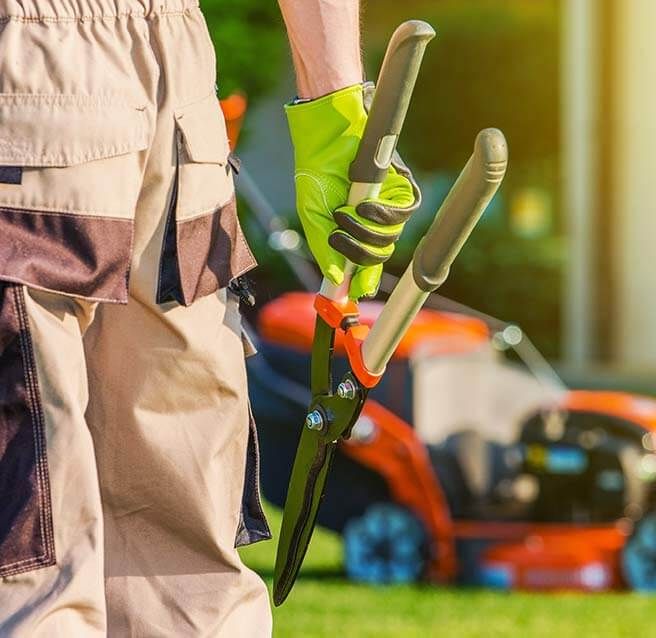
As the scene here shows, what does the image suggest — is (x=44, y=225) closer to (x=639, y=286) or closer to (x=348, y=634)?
(x=348, y=634)

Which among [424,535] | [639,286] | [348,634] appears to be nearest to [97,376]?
[348,634]

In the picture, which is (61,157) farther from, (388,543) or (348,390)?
(388,543)

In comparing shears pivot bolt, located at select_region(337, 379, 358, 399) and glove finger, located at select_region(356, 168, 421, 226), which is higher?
glove finger, located at select_region(356, 168, 421, 226)

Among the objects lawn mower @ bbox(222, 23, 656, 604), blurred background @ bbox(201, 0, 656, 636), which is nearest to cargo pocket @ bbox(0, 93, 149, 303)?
lawn mower @ bbox(222, 23, 656, 604)

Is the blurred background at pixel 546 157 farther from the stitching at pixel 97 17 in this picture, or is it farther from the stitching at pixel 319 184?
the stitching at pixel 97 17

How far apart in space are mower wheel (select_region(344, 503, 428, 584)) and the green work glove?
3.16m

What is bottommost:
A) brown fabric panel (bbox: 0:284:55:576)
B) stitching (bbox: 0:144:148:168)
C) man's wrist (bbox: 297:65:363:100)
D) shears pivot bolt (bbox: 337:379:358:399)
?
shears pivot bolt (bbox: 337:379:358:399)

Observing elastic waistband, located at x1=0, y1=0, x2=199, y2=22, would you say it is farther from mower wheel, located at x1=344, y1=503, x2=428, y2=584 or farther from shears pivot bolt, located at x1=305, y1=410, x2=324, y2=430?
mower wheel, located at x1=344, y1=503, x2=428, y2=584

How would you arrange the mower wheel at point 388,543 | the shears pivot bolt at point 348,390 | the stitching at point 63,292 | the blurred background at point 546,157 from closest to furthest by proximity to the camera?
1. the stitching at point 63,292
2. the shears pivot bolt at point 348,390
3. the mower wheel at point 388,543
4. the blurred background at point 546,157

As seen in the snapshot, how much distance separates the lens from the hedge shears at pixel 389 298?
6.56 ft

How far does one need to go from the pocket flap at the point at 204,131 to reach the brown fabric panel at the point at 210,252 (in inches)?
2.6

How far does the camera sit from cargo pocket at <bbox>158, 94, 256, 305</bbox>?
6.48 ft

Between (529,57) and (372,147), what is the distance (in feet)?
32.5

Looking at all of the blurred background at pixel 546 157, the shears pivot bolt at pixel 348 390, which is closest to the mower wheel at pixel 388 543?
the shears pivot bolt at pixel 348 390
